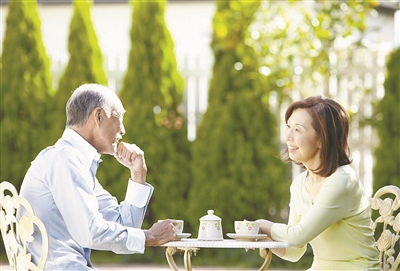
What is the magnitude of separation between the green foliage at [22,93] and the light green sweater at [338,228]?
6055 millimetres

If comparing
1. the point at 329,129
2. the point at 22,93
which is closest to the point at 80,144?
the point at 329,129

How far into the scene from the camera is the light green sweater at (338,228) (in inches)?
124

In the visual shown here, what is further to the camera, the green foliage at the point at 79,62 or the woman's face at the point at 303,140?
the green foliage at the point at 79,62

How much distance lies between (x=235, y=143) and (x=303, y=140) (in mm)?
5436

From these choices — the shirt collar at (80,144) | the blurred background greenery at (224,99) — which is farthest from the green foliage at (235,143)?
the shirt collar at (80,144)

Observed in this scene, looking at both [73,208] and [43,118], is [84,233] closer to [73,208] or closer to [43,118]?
[73,208]

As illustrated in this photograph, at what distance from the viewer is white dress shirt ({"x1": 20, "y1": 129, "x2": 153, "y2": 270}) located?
2.90 meters

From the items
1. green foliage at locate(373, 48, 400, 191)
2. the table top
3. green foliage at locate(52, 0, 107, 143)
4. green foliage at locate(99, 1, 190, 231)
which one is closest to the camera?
the table top

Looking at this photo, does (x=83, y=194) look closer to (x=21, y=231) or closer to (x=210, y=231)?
(x=21, y=231)

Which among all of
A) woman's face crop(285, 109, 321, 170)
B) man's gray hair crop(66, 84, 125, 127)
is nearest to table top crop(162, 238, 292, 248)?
woman's face crop(285, 109, 321, 170)

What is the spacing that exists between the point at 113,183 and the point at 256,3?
2.49 metres

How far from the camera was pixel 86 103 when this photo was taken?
3.15 meters

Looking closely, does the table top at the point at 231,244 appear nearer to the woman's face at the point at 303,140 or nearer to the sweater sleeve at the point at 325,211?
the sweater sleeve at the point at 325,211

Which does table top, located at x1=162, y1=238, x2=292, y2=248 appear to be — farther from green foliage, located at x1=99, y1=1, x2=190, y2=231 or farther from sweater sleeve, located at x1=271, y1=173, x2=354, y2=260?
green foliage, located at x1=99, y1=1, x2=190, y2=231
